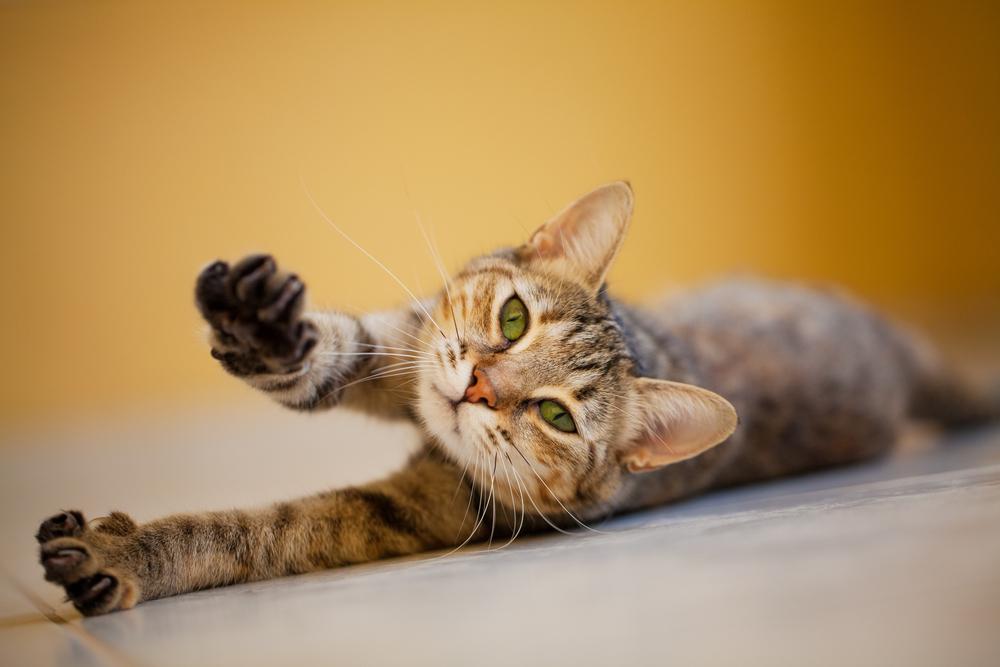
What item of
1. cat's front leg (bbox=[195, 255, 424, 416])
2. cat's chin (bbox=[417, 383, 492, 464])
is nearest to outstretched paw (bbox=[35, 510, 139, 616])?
cat's front leg (bbox=[195, 255, 424, 416])

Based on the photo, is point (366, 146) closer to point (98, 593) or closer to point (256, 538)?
point (256, 538)

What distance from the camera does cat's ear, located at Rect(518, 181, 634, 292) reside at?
1.68 meters

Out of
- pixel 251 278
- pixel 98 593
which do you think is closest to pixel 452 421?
pixel 251 278

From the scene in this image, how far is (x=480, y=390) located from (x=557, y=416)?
0.17 metres

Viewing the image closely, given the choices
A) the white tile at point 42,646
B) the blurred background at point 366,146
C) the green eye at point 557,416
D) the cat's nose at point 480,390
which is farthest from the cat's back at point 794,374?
the white tile at point 42,646

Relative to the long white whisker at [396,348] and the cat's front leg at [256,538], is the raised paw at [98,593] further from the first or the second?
the long white whisker at [396,348]

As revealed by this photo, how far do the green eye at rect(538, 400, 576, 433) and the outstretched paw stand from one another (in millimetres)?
775

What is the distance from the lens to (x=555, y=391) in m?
1.54

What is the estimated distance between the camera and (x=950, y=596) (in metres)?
0.94

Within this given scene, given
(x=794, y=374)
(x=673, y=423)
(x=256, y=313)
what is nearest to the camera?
(x=256, y=313)

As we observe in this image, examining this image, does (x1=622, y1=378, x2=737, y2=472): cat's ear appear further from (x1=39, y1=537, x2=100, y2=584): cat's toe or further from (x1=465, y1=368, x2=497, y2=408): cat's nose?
(x1=39, y1=537, x2=100, y2=584): cat's toe

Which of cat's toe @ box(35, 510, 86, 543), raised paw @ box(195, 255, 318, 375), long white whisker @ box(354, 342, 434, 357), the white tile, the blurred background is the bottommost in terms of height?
the white tile

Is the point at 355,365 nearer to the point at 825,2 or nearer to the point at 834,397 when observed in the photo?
the point at 834,397

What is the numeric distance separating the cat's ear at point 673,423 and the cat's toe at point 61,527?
104 centimetres
